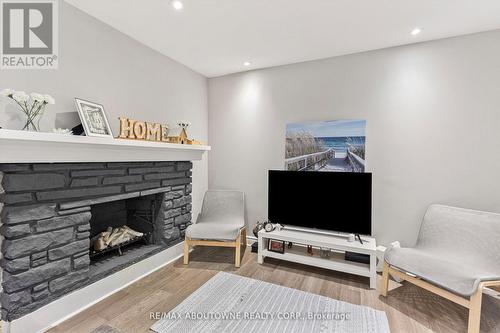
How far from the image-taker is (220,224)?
309 cm

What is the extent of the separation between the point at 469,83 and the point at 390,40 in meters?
0.90

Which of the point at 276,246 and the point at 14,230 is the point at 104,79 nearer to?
the point at 14,230

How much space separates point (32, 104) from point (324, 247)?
9.73 ft

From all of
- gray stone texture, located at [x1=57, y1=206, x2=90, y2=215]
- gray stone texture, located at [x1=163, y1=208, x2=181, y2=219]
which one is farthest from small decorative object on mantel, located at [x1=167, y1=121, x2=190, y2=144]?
gray stone texture, located at [x1=57, y1=206, x2=90, y2=215]

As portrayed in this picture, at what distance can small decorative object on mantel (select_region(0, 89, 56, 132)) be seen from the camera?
1586mm

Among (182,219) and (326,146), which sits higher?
(326,146)

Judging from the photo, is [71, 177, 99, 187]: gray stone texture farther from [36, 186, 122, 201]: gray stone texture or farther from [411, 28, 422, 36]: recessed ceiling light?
[411, 28, 422, 36]: recessed ceiling light

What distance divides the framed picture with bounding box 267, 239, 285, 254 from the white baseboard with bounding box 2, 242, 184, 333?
1321mm

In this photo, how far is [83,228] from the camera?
6.64ft

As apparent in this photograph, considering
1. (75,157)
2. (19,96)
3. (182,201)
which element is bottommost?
(182,201)

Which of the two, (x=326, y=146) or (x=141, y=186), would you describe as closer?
(x=141, y=186)

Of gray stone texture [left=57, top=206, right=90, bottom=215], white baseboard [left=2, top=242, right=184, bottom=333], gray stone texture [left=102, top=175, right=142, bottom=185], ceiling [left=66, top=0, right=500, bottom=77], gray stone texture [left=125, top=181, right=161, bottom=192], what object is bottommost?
white baseboard [left=2, top=242, right=184, bottom=333]

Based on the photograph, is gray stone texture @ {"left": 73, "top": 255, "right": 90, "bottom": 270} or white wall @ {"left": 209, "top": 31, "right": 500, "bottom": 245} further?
white wall @ {"left": 209, "top": 31, "right": 500, "bottom": 245}

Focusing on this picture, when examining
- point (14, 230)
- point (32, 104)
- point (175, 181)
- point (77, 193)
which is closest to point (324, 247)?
point (175, 181)
